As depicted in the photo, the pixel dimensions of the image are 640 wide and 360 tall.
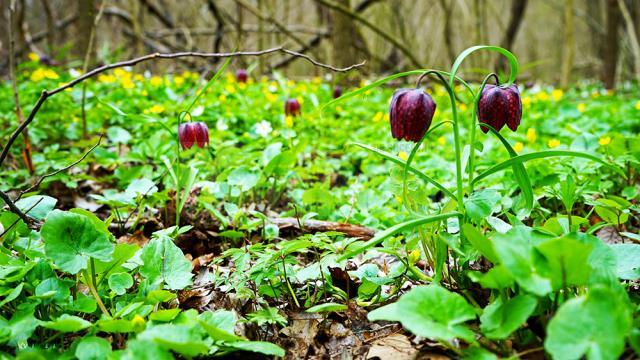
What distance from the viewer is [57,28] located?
7746 mm

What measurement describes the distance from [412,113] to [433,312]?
0.41 meters

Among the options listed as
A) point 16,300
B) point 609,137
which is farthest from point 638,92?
point 16,300

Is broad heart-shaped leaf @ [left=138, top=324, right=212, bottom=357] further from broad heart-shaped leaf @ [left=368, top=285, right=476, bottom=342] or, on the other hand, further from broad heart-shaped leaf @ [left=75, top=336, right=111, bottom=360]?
broad heart-shaped leaf @ [left=368, top=285, right=476, bottom=342]

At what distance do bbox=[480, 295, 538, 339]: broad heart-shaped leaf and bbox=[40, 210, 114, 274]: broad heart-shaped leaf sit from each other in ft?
2.41

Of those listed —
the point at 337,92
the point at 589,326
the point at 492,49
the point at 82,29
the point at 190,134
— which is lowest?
the point at 337,92

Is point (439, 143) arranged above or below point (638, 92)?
above

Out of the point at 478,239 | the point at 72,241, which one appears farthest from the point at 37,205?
the point at 478,239

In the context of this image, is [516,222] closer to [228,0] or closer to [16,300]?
[16,300]

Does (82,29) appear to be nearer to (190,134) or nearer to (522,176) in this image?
(190,134)

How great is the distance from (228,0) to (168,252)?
1007cm

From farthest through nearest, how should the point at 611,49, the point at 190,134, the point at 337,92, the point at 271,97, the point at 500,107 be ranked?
the point at 611,49 < the point at 337,92 < the point at 271,97 < the point at 190,134 < the point at 500,107

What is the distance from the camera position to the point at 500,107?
1030 mm

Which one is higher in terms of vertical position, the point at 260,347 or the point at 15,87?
the point at 15,87

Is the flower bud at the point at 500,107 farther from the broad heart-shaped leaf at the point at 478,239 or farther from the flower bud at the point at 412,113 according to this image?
the broad heart-shaped leaf at the point at 478,239
